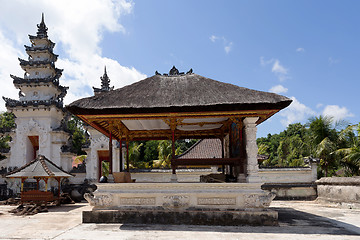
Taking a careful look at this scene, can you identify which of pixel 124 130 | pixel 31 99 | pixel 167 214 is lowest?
pixel 167 214

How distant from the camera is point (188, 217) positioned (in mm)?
8750

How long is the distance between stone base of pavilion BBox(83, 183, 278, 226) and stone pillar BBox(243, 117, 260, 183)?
0.32 m

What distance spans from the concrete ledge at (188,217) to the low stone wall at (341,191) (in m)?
6.11

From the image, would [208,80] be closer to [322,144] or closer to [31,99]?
[322,144]

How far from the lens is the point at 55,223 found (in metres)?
9.37

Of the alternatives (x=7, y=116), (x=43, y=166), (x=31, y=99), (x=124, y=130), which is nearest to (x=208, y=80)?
(x=124, y=130)

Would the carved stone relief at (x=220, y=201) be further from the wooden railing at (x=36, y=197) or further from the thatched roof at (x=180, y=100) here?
the wooden railing at (x=36, y=197)

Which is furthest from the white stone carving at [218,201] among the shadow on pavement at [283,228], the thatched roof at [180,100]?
the thatched roof at [180,100]

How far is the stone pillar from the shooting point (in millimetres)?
9156

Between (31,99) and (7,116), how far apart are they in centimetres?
2208

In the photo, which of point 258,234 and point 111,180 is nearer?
point 258,234

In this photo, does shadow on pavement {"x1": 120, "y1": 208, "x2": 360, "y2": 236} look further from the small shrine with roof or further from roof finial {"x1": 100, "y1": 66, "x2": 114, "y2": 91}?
Answer: roof finial {"x1": 100, "y1": 66, "x2": 114, "y2": 91}

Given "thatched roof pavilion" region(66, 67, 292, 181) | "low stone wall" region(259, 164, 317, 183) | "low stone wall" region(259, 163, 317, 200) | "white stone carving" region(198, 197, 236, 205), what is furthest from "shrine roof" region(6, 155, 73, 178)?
"low stone wall" region(259, 164, 317, 183)

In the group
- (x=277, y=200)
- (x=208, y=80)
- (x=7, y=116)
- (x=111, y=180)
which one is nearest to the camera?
(x=111, y=180)
